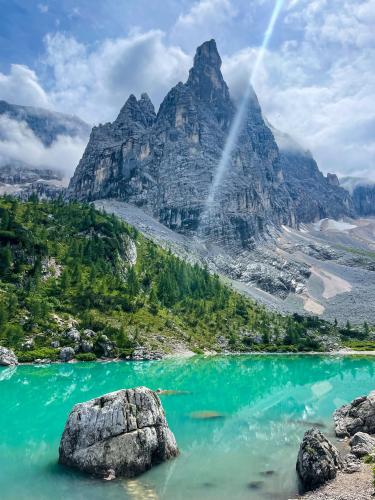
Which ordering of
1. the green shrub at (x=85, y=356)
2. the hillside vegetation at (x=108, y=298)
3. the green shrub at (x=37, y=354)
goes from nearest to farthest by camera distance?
1. the green shrub at (x=37, y=354)
2. the green shrub at (x=85, y=356)
3. the hillside vegetation at (x=108, y=298)

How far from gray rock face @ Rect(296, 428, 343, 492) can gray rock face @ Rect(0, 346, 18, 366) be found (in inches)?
2664

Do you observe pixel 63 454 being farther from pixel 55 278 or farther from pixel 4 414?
pixel 55 278

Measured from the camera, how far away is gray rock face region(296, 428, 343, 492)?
2427 cm

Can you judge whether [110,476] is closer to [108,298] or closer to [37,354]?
[37,354]

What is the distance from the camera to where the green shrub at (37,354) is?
8262cm

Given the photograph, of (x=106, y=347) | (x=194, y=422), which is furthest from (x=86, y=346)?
(x=194, y=422)

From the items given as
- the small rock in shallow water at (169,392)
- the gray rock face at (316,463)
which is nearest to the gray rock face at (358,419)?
the gray rock face at (316,463)

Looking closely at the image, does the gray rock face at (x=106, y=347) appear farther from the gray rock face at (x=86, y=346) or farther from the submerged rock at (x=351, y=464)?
the submerged rock at (x=351, y=464)

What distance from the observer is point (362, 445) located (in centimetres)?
2961

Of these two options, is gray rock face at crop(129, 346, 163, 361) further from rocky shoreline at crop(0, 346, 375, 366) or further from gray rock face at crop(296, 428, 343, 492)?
gray rock face at crop(296, 428, 343, 492)

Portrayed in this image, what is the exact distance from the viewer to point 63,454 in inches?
1074

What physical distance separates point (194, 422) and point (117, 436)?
48.4 ft

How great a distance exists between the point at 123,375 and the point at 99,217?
117850 mm

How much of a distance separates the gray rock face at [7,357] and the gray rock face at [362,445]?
6704cm
